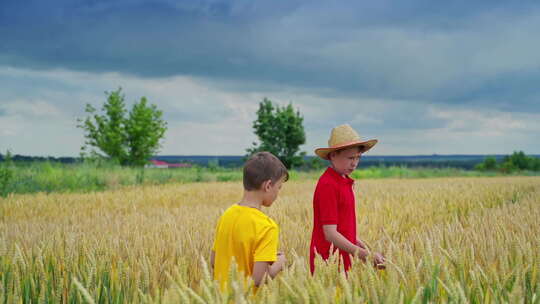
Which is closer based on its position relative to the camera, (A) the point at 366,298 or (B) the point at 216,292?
(B) the point at 216,292

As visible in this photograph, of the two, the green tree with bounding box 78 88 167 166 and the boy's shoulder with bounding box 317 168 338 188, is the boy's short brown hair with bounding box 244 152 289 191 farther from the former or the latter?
the green tree with bounding box 78 88 167 166

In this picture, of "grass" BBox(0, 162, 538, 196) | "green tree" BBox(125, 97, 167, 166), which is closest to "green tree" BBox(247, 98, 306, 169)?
"green tree" BBox(125, 97, 167, 166)

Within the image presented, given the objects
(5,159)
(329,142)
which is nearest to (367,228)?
(329,142)

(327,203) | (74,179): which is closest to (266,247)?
(327,203)

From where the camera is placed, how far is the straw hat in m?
3.03

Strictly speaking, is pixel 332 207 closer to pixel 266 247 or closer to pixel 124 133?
pixel 266 247

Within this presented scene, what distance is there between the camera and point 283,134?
141 ft

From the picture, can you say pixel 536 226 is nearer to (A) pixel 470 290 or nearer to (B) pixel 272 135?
(A) pixel 470 290

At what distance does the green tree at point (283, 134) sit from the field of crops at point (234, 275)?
3154 cm

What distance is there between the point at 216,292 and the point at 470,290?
1.23m

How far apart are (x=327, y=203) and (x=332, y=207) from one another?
0.15ft

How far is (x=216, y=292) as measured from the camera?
1.57 meters

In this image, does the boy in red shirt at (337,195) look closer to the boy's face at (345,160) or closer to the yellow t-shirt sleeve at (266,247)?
the boy's face at (345,160)

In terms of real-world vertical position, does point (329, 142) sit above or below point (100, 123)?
below
